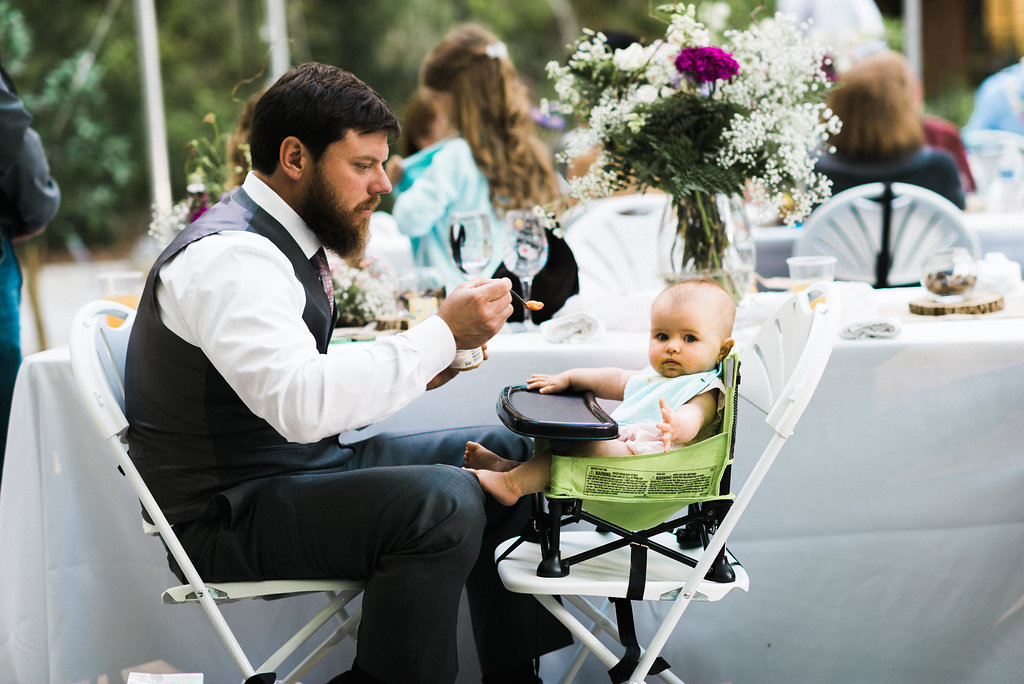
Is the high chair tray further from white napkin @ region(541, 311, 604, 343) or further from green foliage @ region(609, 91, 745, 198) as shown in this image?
green foliage @ region(609, 91, 745, 198)

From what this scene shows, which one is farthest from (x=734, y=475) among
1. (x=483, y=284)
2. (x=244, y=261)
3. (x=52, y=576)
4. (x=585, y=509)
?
(x=52, y=576)

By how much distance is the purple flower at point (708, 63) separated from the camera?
2.12 m

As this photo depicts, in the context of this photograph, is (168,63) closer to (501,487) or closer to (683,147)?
(683,147)

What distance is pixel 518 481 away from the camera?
1704 mm

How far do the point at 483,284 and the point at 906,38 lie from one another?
707 centimetres

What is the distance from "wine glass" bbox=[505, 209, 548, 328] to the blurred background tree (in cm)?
410

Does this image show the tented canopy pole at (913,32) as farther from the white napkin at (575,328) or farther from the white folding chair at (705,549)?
the white folding chair at (705,549)

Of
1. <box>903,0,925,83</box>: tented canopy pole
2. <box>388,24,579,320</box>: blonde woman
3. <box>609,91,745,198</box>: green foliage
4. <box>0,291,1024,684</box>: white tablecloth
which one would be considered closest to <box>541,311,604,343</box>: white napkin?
<box>0,291,1024,684</box>: white tablecloth

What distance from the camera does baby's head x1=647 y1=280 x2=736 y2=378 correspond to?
1.76 metres

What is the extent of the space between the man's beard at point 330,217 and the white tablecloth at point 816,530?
45cm

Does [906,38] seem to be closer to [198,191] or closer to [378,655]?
[198,191]

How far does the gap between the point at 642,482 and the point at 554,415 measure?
0.19 metres

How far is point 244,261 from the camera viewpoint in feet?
5.00

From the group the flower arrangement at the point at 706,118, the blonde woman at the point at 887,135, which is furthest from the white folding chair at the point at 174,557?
the blonde woman at the point at 887,135
